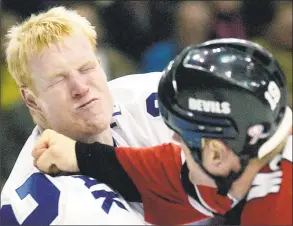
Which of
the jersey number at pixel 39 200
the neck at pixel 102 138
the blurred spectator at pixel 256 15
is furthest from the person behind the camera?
the blurred spectator at pixel 256 15

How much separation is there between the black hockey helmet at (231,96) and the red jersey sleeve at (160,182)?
0.10 m

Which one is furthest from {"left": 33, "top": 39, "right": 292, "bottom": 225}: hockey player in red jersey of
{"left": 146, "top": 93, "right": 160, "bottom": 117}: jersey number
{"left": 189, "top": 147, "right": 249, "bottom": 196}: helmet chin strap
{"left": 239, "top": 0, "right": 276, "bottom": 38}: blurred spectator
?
{"left": 239, "top": 0, "right": 276, "bottom": 38}: blurred spectator

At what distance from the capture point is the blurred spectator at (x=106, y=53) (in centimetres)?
101

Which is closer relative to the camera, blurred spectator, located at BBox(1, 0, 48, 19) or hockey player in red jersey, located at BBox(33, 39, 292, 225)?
hockey player in red jersey, located at BBox(33, 39, 292, 225)

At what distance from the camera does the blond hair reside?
2.75 feet

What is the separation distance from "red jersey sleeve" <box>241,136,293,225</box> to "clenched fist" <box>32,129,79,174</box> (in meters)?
0.25

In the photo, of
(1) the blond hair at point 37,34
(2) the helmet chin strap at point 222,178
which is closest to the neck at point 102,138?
(1) the blond hair at point 37,34

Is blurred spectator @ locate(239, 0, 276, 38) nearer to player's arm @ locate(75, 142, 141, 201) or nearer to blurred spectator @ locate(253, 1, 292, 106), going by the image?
blurred spectator @ locate(253, 1, 292, 106)

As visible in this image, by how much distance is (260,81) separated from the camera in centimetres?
66

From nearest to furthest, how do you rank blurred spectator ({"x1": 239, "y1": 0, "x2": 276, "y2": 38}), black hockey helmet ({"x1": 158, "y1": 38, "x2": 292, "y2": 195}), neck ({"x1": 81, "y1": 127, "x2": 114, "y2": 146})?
1. black hockey helmet ({"x1": 158, "y1": 38, "x2": 292, "y2": 195})
2. neck ({"x1": 81, "y1": 127, "x2": 114, "y2": 146})
3. blurred spectator ({"x1": 239, "y1": 0, "x2": 276, "y2": 38})

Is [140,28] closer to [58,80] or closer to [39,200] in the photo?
[58,80]

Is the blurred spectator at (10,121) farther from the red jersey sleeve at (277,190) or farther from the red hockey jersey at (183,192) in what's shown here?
the red jersey sleeve at (277,190)

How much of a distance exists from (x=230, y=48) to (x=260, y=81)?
0.17 ft

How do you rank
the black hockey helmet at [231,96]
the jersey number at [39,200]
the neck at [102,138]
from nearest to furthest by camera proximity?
the black hockey helmet at [231,96]
the jersey number at [39,200]
the neck at [102,138]
